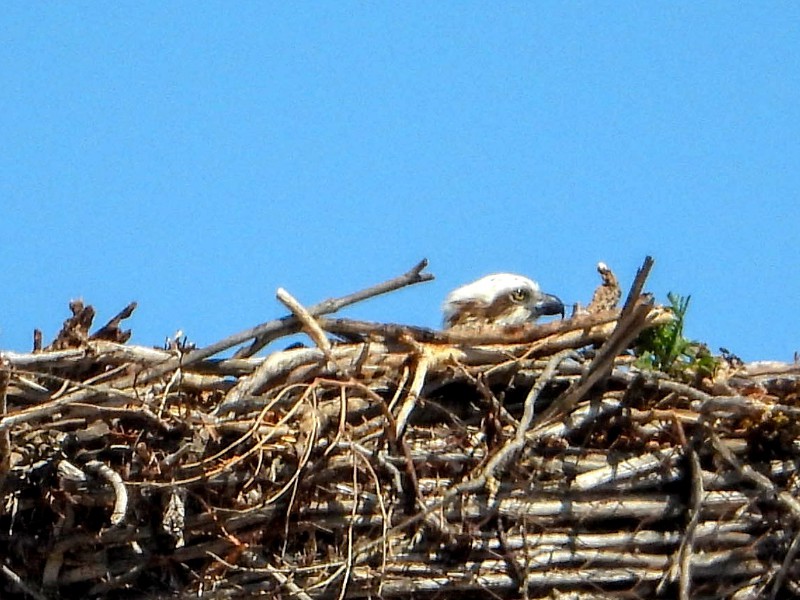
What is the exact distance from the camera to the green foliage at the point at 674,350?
5.89 metres

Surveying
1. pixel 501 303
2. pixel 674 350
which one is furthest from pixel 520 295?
pixel 674 350

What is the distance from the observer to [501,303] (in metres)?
8.72

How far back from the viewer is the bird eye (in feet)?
28.6

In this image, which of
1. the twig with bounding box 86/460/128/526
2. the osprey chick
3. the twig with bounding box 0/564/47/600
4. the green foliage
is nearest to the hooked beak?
the osprey chick

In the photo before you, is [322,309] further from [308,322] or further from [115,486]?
[115,486]

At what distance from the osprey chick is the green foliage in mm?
2554

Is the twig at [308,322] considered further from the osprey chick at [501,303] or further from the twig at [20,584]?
the osprey chick at [501,303]

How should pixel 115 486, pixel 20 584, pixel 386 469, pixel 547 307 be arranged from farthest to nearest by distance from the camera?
pixel 547 307
pixel 386 469
pixel 20 584
pixel 115 486

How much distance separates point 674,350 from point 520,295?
2.82 meters

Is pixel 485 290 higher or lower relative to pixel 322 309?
higher

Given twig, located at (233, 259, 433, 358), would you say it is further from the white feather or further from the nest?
the white feather

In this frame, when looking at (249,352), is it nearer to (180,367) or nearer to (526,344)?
(180,367)

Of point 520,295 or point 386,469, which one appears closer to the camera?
point 386,469

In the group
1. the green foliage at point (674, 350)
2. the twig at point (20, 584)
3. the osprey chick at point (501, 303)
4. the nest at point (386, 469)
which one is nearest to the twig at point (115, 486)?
the nest at point (386, 469)
